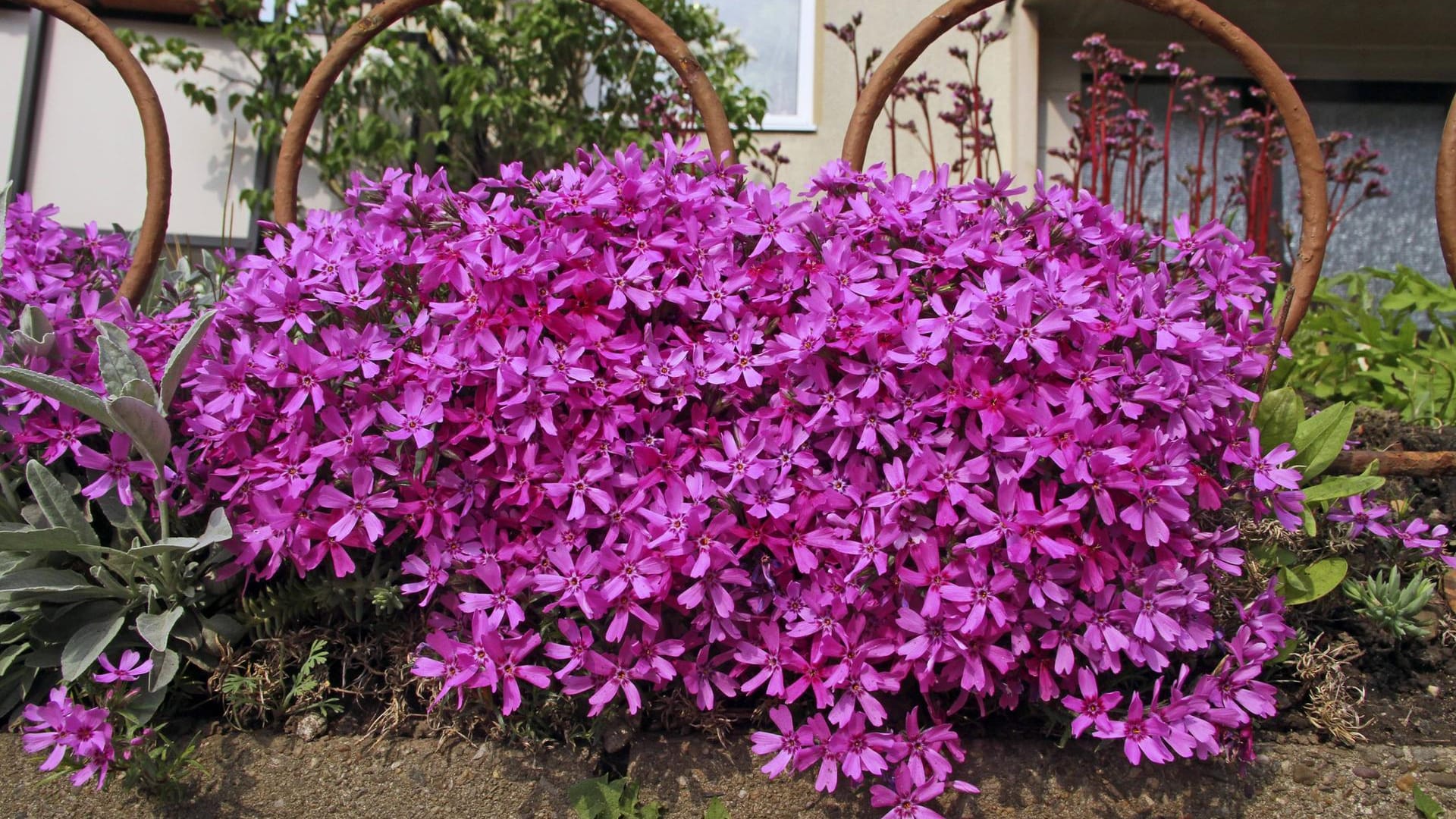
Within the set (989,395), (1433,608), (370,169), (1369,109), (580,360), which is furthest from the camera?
(1369,109)

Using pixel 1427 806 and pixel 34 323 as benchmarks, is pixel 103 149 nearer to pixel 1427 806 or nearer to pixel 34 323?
pixel 34 323

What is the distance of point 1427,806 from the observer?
53.3 inches

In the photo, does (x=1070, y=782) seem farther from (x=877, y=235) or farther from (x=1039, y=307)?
(x=877, y=235)

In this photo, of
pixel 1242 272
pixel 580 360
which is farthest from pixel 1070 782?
pixel 580 360

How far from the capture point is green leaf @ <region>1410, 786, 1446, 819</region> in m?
1.35

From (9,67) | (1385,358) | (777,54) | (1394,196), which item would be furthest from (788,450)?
(1394,196)

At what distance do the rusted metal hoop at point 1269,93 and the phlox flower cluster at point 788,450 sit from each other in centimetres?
26

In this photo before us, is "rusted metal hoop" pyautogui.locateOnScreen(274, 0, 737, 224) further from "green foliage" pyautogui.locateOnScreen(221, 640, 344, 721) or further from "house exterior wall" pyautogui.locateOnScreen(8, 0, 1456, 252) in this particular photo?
"house exterior wall" pyautogui.locateOnScreen(8, 0, 1456, 252)

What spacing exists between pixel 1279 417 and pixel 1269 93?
60 centimetres

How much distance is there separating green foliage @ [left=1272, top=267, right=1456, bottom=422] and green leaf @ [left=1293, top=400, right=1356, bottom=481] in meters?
0.99

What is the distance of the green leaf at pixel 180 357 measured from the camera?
142cm

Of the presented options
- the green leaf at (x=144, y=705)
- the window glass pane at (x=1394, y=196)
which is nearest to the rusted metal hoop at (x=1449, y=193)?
the green leaf at (x=144, y=705)

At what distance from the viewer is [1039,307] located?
1353 mm

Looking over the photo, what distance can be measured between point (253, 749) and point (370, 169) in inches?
169
